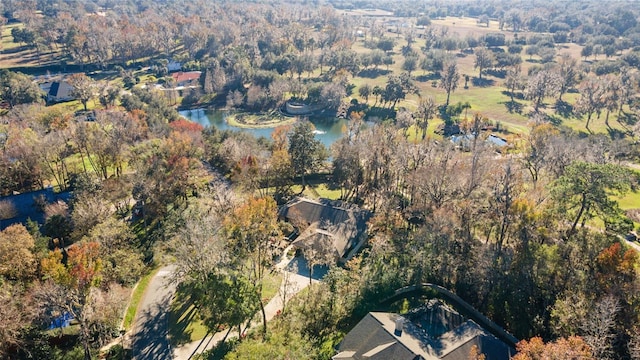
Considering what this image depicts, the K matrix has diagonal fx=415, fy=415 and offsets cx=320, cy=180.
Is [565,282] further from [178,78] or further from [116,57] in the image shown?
[116,57]

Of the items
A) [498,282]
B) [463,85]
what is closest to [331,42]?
[463,85]

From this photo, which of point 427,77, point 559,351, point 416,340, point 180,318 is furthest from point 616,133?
point 180,318

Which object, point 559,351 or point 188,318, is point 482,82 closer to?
point 559,351

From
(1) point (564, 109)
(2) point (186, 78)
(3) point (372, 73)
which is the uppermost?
(3) point (372, 73)

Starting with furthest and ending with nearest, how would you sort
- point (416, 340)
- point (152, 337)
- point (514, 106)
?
point (514, 106)
point (152, 337)
point (416, 340)

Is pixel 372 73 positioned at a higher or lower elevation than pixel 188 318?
higher

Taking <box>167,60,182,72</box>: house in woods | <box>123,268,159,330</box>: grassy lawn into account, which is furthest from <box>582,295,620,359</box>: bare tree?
<box>167,60,182,72</box>: house in woods

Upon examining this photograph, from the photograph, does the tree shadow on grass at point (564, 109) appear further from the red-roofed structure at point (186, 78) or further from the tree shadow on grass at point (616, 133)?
the red-roofed structure at point (186, 78)
